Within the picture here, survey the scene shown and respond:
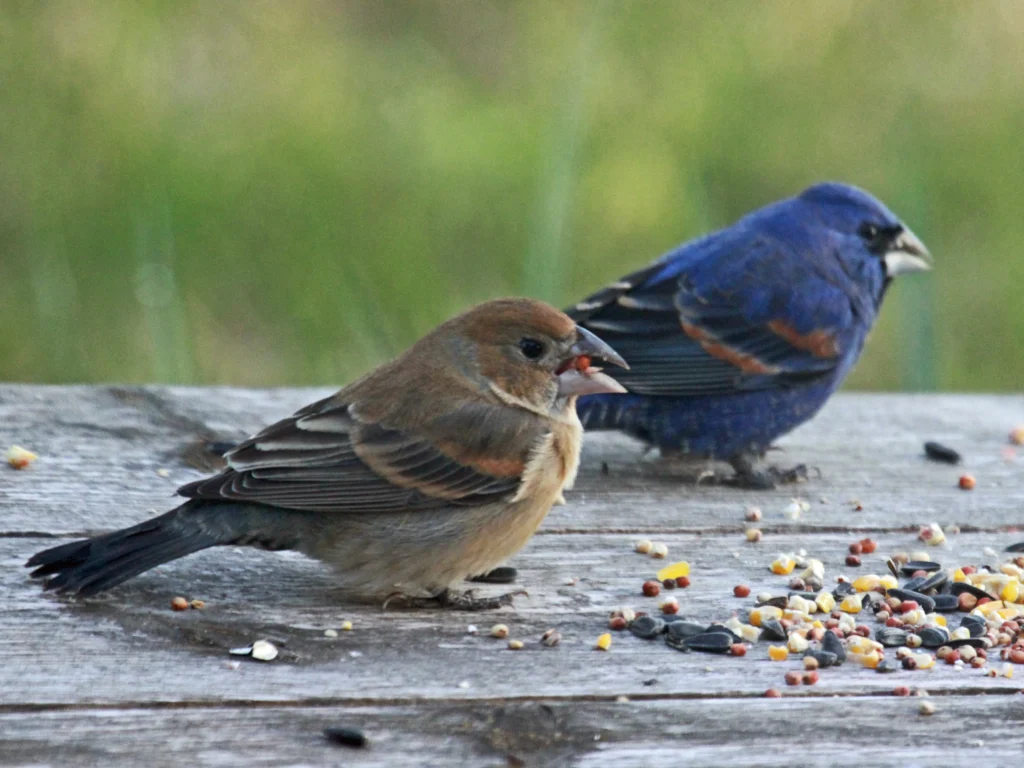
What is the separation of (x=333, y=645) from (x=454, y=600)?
0.38m

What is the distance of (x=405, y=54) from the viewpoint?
23.2ft

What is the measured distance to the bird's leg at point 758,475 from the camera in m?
3.84

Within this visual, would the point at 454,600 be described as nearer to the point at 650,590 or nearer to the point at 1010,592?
the point at 650,590

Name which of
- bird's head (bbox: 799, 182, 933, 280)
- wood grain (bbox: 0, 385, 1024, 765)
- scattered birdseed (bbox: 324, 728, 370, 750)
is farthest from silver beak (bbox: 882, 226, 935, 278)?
scattered birdseed (bbox: 324, 728, 370, 750)

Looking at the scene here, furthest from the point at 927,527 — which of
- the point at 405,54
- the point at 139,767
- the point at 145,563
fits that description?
the point at 405,54

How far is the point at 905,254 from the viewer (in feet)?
15.3

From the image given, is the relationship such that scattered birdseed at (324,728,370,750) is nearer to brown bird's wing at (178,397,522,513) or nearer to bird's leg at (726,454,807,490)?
brown bird's wing at (178,397,522,513)

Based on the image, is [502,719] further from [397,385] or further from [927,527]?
[927,527]

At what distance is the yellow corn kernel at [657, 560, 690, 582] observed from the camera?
9.62 ft

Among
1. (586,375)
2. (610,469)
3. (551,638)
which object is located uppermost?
(586,375)

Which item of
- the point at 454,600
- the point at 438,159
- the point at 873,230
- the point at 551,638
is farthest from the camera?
the point at 438,159

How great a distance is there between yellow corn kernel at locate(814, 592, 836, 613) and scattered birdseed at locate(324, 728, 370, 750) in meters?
1.04

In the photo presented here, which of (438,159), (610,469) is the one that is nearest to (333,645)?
(610,469)

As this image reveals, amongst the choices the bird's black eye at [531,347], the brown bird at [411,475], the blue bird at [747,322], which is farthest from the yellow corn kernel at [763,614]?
the blue bird at [747,322]
